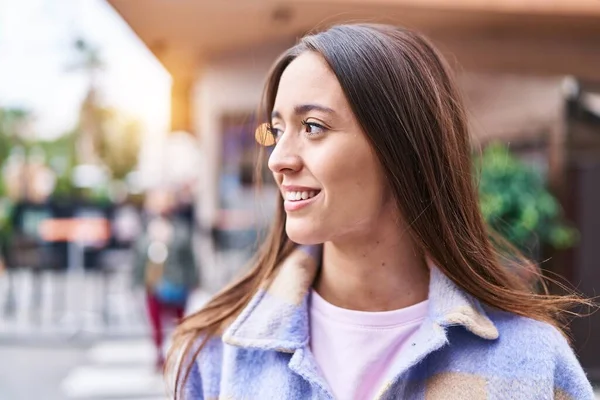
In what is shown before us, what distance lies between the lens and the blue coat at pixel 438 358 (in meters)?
1.30

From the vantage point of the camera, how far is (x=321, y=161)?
1.32 meters

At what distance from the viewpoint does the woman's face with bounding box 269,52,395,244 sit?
1.32m

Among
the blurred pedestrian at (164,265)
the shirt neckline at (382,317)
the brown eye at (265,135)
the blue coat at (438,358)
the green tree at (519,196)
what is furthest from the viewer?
the blurred pedestrian at (164,265)

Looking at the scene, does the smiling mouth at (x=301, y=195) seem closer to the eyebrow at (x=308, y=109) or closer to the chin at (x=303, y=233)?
the chin at (x=303, y=233)

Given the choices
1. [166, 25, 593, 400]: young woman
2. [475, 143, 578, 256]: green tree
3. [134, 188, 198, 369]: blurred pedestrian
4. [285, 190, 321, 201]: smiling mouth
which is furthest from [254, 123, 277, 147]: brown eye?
[134, 188, 198, 369]: blurred pedestrian

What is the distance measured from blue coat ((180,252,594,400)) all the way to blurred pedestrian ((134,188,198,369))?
4.96 meters

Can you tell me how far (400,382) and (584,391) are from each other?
0.36 metres

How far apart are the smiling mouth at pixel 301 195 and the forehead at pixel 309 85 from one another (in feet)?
0.56

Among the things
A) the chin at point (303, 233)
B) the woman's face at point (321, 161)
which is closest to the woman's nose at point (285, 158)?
the woman's face at point (321, 161)

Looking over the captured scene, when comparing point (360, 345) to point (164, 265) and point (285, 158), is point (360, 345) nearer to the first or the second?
point (285, 158)

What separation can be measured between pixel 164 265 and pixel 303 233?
523 centimetres

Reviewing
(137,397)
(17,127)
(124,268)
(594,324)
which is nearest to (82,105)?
(17,127)

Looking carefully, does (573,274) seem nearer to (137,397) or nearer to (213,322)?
(137,397)

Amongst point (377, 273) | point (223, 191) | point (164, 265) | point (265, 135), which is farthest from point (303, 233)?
point (223, 191)
